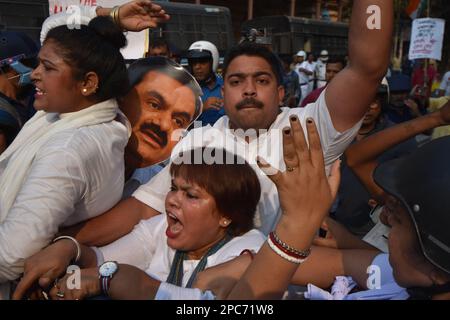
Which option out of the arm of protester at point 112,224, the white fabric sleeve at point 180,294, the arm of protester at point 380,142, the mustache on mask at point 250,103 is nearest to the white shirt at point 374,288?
the white fabric sleeve at point 180,294

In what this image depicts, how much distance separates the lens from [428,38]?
8883mm

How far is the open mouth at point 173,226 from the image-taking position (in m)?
1.70

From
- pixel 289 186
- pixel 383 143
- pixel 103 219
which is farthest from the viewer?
pixel 383 143

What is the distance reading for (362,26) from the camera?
5.22 feet

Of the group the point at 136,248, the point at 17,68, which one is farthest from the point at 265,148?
the point at 17,68

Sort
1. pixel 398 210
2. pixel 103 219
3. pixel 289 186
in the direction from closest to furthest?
pixel 289 186
pixel 398 210
pixel 103 219

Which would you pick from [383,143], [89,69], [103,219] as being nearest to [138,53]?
[89,69]

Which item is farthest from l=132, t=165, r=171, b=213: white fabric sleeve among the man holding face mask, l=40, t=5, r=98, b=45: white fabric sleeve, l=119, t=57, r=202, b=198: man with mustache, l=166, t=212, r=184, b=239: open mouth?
the man holding face mask

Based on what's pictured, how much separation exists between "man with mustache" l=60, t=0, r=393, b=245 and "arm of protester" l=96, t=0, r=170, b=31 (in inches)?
20.1

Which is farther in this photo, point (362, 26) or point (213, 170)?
point (213, 170)

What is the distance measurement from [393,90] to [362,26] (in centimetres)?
399

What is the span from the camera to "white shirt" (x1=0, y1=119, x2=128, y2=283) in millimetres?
1442

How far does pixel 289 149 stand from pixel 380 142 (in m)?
1.13

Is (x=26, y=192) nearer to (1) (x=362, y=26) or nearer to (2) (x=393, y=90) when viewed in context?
(1) (x=362, y=26)
